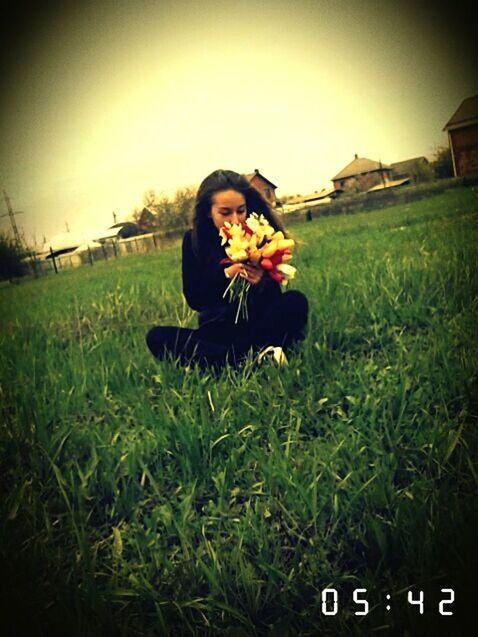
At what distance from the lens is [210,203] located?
2.98ft

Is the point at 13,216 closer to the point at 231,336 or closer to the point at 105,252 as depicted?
the point at 105,252

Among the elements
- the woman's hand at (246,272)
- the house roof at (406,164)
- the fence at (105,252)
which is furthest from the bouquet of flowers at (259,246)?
the house roof at (406,164)

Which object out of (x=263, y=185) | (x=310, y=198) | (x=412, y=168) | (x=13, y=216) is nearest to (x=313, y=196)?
(x=310, y=198)

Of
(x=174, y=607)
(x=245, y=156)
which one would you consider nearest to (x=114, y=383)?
(x=174, y=607)

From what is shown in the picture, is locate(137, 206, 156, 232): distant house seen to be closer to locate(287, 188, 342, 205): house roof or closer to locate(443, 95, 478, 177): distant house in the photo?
locate(287, 188, 342, 205): house roof

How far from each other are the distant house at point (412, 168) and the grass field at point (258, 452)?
0.06 metres

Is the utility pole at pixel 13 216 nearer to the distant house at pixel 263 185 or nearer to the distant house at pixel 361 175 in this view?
the distant house at pixel 263 185

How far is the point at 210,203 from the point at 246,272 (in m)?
0.16

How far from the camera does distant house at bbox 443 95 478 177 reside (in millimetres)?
898

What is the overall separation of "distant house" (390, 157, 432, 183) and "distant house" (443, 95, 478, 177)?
6cm

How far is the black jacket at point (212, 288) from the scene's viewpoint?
91cm
